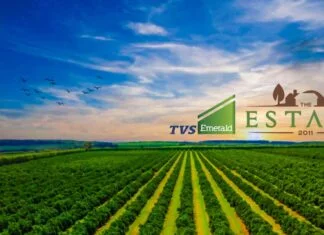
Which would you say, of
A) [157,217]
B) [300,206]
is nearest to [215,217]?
[157,217]

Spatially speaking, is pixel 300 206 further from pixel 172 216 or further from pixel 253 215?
pixel 172 216

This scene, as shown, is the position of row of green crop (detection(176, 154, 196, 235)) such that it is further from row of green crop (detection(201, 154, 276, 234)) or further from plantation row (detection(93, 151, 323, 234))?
row of green crop (detection(201, 154, 276, 234))

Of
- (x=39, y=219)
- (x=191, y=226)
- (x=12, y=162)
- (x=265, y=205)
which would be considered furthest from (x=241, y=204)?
(x=12, y=162)

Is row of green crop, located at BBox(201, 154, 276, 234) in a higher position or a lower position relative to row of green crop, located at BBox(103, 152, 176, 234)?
higher

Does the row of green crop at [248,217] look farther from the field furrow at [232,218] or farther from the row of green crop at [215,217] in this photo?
the row of green crop at [215,217]

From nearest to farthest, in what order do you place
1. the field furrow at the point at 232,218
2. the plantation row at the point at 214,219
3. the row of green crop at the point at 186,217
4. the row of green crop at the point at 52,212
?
1. the row of green crop at the point at 186,217
2. the plantation row at the point at 214,219
3. the field furrow at the point at 232,218
4. the row of green crop at the point at 52,212

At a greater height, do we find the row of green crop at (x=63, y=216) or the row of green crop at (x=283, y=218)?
the row of green crop at (x=283, y=218)

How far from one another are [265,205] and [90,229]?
9.99 meters

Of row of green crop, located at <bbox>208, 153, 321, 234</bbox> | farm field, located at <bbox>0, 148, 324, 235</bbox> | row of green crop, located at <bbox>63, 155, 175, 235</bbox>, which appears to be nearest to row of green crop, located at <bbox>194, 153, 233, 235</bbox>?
farm field, located at <bbox>0, 148, 324, 235</bbox>

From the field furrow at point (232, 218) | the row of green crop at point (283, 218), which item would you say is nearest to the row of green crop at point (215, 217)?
the field furrow at point (232, 218)

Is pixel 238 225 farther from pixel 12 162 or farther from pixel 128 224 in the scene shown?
pixel 12 162

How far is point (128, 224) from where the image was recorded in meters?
20.0

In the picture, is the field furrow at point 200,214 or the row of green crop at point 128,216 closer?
the row of green crop at point 128,216

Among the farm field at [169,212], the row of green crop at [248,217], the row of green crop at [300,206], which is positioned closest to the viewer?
the row of green crop at [248,217]
